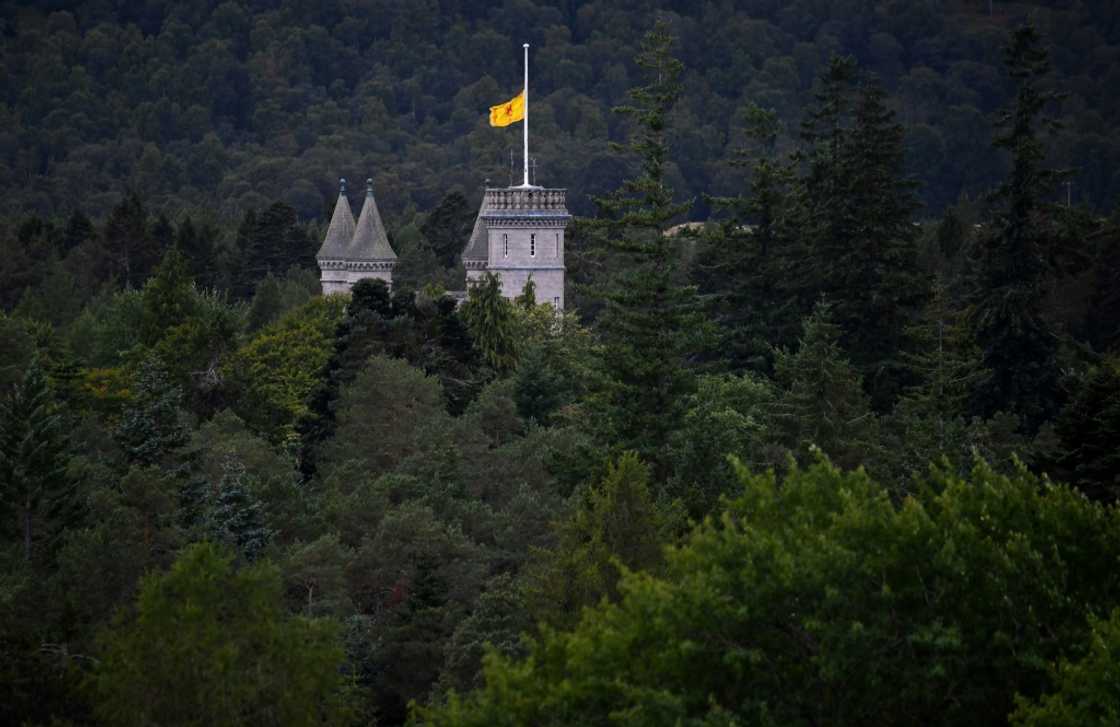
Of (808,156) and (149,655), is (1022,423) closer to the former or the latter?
(808,156)

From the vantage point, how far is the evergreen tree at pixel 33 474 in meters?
41.2

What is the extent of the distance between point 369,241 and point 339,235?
3.76ft

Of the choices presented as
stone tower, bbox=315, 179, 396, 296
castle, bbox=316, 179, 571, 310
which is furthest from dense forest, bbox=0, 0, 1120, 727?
stone tower, bbox=315, 179, 396, 296

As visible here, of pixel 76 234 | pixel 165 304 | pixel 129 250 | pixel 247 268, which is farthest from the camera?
pixel 76 234

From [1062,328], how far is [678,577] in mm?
30746

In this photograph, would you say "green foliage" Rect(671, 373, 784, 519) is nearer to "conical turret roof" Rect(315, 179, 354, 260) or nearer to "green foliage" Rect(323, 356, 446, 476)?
"green foliage" Rect(323, 356, 446, 476)

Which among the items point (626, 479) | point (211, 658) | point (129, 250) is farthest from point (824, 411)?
point (129, 250)

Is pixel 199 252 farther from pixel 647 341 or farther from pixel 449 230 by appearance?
pixel 647 341

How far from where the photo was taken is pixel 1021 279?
1996 inches

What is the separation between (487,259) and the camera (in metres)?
71.2

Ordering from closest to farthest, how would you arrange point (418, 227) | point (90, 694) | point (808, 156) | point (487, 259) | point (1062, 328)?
1. point (90, 694)
2. point (1062, 328)
3. point (808, 156)
4. point (487, 259)
5. point (418, 227)

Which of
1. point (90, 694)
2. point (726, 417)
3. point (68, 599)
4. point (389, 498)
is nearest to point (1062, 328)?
point (726, 417)

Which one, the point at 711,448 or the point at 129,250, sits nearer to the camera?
the point at 711,448

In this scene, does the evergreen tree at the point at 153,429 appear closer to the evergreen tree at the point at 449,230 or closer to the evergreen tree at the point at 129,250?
the evergreen tree at the point at 449,230
